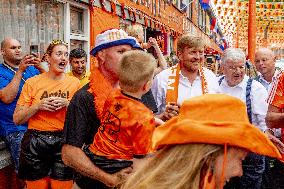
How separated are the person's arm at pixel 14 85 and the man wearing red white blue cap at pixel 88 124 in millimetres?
1704

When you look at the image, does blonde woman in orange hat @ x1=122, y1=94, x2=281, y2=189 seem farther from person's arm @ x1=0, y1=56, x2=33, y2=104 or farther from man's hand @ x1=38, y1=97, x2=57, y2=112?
person's arm @ x1=0, y1=56, x2=33, y2=104

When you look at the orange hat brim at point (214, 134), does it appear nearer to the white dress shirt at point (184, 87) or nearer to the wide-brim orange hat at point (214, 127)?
the wide-brim orange hat at point (214, 127)

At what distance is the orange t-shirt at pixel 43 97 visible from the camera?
422cm

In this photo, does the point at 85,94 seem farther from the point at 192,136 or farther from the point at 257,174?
the point at 257,174

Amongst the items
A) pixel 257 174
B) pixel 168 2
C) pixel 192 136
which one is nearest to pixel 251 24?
pixel 168 2

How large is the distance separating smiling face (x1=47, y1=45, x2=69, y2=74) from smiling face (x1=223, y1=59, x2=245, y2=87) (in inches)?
64.8

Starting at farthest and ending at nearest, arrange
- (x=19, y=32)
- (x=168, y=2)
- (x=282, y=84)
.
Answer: (x=168, y=2) < (x=19, y=32) < (x=282, y=84)

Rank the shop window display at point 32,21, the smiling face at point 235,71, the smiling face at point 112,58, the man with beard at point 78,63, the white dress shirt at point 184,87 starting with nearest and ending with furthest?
the smiling face at point 112,58 < the white dress shirt at point 184,87 < the smiling face at point 235,71 < the man with beard at point 78,63 < the shop window display at point 32,21

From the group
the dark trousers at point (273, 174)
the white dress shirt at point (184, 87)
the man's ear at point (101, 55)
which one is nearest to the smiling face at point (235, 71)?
the white dress shirt at point (184, 87)

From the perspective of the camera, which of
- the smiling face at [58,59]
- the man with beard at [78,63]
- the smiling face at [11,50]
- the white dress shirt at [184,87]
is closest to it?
the smiling face at [58,59]

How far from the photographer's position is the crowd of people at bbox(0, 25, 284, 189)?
63.8 inches

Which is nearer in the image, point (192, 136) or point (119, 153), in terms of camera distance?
point (192, 136)

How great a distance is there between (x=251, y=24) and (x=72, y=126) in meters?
19.9

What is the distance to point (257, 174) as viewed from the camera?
4547 mm
